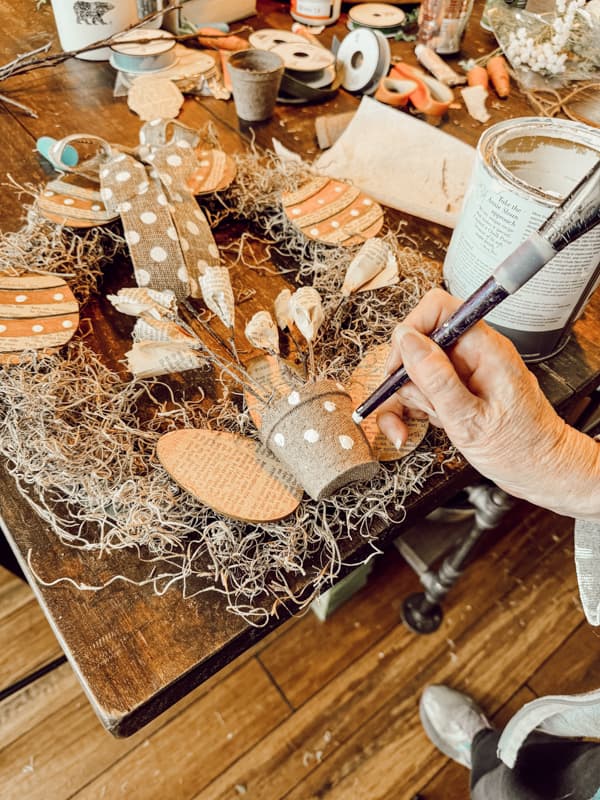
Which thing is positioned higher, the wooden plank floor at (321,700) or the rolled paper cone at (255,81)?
the rolled paper cone at (255,81)

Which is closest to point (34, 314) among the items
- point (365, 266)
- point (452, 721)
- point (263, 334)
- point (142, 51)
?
point (263, 334)

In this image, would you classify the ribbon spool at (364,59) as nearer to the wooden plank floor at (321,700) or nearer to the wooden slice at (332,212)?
the wooden slice at (332,212)

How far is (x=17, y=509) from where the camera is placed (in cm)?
54

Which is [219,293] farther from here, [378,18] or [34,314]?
→ [378,18]

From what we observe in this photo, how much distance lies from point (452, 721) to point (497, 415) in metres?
0.82

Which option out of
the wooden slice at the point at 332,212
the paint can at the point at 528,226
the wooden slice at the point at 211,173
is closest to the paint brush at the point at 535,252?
the paint can at the point at 528,226

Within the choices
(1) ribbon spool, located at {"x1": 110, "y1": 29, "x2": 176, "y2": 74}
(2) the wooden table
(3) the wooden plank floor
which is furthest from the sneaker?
(1) ribbon spool, located at {"x1": 110, "y1": 29, "x2": 176, "y2": 74}

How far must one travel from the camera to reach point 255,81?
957 millimetres

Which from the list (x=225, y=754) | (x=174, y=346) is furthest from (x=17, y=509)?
(x=225, y=754)

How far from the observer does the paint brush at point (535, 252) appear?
0.38 meters

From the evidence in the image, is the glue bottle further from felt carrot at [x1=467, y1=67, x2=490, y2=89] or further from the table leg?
the table leg

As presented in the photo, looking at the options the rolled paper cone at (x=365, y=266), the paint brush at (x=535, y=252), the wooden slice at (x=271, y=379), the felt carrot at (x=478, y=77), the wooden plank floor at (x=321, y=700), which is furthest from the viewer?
the felt carrot at (x=478, y=77)

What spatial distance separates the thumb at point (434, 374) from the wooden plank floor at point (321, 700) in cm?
87

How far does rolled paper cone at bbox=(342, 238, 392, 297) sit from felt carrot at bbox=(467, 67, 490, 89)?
2.28 feet
